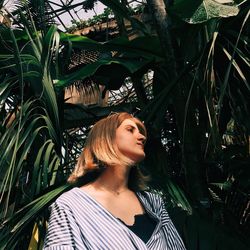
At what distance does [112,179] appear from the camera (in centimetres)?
165

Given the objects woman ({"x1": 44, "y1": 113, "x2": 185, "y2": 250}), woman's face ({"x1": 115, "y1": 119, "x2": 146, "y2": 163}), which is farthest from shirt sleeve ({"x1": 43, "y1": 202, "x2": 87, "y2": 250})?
woman's face ({"x1": 115, "y1": 119, "x2": 146, "y2": 163})

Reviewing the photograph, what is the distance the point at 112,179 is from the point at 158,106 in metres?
1.30

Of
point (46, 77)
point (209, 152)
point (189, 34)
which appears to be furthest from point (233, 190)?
point (46, 77)

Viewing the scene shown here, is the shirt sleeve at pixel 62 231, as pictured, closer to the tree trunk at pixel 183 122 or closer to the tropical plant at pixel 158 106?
the tropical plant at pixel 158 106

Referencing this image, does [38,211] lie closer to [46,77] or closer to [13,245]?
[13,245]

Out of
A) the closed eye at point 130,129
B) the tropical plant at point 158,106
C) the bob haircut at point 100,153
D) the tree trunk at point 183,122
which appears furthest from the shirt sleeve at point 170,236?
the tree trunk at point 183,122

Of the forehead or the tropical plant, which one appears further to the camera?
the tropical plant

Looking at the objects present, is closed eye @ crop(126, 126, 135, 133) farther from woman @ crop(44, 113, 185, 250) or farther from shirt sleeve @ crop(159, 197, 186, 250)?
shirt sleeve @ crop(159, 197, 186, 250)

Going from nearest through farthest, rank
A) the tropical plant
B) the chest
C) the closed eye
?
the chest, the closed eye, the tropical plant

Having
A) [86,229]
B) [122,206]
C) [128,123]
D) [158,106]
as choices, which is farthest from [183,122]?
[86,229]

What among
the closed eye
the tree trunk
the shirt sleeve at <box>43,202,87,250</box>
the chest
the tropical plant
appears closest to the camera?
the shirt sleeve at <box>43,202,87,250</box>

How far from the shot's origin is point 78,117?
4.29 m

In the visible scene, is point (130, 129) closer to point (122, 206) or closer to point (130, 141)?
point (130, 141)

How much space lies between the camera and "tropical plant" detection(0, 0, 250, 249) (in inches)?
101
